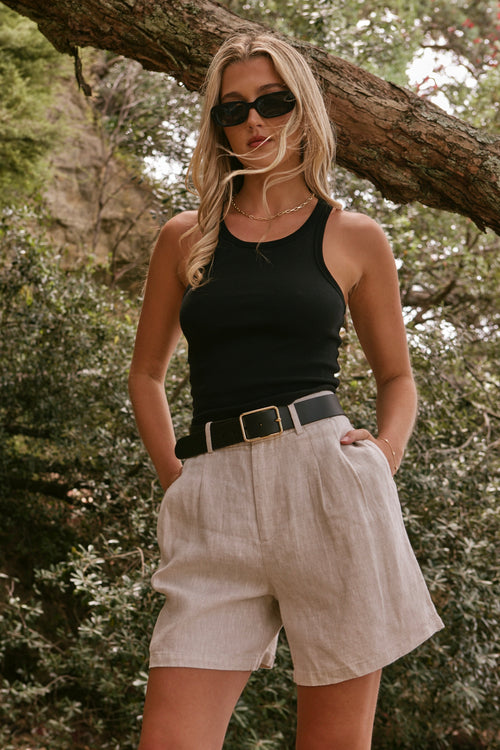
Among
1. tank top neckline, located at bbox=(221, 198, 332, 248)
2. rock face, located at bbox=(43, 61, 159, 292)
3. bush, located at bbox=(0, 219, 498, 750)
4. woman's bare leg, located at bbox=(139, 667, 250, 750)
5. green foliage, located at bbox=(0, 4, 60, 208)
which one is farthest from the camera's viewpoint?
rock face, located at bbox=(43, 61, 159, 292)

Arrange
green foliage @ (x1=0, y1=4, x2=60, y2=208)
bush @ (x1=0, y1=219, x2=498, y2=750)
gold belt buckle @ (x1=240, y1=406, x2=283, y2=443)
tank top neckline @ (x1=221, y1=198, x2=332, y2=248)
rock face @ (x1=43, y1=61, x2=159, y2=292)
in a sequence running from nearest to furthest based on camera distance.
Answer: gold belt buckle @ (x1=240, y1=406, x2=283, y2=443)
tank top neckline @ (x1=221, y1=198, x2=332, y2=248)
bush @ (x1=0, y1=219, x2=498, y2=750)
green foliage @ (x1=0, y1=4, x2=60, y2=208)
rock face @ (x1=43, y1=61, x2=159, y2=292)

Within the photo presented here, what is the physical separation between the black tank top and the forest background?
1792 millimetres

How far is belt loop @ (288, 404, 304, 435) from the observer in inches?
76.4

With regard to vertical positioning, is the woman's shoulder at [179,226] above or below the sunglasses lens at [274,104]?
below

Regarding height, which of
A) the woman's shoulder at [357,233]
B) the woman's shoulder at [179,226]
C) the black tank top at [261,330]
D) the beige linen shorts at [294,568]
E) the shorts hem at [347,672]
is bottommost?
the shorts hem at [347,672]

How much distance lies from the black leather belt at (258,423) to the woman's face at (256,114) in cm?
75

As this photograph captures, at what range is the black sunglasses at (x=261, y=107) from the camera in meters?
2.23

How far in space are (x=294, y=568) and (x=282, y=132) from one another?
1180 millimetres

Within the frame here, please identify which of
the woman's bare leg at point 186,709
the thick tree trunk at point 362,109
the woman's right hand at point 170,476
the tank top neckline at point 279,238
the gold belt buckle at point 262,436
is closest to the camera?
the woman's bare leg at point 186,709

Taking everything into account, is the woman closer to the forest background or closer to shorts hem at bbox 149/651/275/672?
shorts hem at bbox 149/651/275/672

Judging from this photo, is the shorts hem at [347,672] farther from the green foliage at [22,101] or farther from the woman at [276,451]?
the green foliage at [22,101]

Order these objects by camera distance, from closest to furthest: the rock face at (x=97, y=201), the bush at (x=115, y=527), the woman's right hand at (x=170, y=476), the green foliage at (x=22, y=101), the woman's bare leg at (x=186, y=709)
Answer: the woman's bare leg at (x=186, y=709) → the woman's right hand at (x=170, y=476) → the bush at (x=115, y=527) → the green foliage at (x=22, y=101) → the rock face at (x=97, y=201)

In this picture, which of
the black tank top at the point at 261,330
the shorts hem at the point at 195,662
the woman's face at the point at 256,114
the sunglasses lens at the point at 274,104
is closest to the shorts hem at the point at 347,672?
the shorts hem at the point at 195,662

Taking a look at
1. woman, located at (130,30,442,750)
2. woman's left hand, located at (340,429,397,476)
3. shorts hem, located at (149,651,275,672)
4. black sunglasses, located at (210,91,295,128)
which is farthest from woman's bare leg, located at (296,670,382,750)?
black sunglasses, located at (210,91,295,128)
